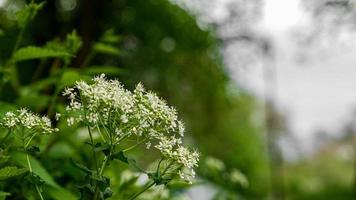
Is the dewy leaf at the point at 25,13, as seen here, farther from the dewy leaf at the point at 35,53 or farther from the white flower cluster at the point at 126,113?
the white flower cluster at the point at 126,113

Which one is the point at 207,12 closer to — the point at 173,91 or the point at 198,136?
the point at 173,91

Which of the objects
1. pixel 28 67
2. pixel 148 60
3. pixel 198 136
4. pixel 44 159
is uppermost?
pixel 198 136

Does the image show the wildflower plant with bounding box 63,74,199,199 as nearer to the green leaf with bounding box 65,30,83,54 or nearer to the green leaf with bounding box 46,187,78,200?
the green leaf with bounding box 46,187,78,200

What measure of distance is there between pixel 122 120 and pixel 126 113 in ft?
0.06

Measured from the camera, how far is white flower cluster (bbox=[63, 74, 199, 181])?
3.68 feet

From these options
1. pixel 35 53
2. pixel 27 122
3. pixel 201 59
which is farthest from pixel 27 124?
pixel 201 59

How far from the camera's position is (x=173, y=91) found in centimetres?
667

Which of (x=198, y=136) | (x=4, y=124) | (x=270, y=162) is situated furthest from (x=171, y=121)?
(x=270, y=162)

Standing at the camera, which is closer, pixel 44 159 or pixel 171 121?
pixel 171 121

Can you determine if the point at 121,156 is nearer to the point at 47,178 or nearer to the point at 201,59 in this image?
the point at 47,178

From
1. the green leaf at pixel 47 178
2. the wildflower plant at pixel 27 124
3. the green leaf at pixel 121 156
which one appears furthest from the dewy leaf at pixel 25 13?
the green leaf at pixel 121 156

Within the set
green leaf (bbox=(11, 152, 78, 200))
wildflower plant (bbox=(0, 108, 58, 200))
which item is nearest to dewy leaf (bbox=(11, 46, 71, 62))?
green leaf (bbox=(11, 152, 78, 200))

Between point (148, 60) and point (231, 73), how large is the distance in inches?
46.9

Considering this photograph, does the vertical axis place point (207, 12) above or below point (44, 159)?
above
